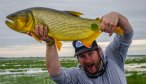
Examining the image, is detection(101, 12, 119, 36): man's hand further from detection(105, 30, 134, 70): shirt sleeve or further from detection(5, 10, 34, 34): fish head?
detection(105, 30, 134, 70): shirt sleeve

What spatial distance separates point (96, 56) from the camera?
17.6ft

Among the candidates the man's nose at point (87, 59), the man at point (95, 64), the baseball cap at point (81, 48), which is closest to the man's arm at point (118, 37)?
the man at point (95, 64)

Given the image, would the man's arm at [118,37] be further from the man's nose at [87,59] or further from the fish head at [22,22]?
the fish head at [22,22]

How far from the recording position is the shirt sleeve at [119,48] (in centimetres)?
524

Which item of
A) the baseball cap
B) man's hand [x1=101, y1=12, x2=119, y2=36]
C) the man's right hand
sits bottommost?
the baseball cap

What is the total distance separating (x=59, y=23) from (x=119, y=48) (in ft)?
6.37

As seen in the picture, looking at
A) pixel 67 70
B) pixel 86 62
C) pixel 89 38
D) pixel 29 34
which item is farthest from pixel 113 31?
pixel 67 70

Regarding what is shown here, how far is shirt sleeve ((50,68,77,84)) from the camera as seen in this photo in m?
5.24

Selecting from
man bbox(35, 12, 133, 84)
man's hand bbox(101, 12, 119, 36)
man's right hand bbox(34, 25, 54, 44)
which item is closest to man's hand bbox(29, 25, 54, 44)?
man's right hand bbox(34, 25, 54, 44)

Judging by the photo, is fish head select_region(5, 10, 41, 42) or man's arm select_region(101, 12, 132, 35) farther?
man's arm select_region(101, 12, 132, 35)

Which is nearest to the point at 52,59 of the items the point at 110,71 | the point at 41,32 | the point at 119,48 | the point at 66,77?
the point at 66,77

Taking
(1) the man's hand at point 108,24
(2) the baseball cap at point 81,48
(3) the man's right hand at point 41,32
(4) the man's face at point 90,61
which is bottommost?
(4) the man's face at point 90,61

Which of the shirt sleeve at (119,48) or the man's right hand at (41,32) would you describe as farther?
the shirt sleeve at (119,48)

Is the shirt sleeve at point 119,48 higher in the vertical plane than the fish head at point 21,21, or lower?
lower
